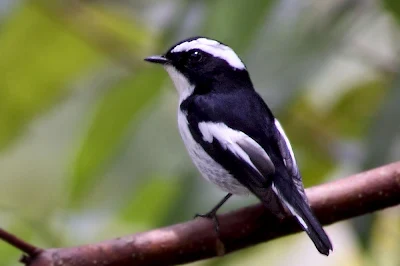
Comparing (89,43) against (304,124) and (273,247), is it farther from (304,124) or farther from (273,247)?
(273,247)

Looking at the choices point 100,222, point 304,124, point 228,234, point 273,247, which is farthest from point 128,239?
point 273,247

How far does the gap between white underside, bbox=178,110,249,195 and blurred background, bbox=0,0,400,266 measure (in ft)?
0.14

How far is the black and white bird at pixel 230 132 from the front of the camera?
6.15 feet

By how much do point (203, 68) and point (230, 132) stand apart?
0.41m

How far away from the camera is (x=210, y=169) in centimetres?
203

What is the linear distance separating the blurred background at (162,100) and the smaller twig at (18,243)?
39 cm

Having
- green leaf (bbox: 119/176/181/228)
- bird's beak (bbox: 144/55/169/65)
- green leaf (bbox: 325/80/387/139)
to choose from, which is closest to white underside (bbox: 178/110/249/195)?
green leaf (bbox: 119/176/181/228)

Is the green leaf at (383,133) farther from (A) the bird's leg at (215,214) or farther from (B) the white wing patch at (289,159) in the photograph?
(A) the bird's leg at (215,214)

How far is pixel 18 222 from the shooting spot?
203 centimetres

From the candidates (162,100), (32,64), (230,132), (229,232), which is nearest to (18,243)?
(229,232)

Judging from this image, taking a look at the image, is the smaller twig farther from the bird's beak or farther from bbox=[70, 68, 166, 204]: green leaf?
the bird's beak

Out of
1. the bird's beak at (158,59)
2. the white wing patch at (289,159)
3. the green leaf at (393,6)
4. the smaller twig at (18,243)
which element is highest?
the green leaf at (393,6)

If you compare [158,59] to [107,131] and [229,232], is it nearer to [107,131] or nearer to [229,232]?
[107,131]

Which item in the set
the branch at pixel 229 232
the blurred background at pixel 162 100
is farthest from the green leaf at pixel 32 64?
the branch at pixel 229 232
